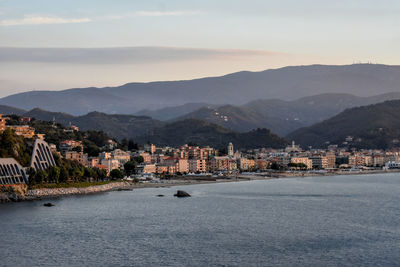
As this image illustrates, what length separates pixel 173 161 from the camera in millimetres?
129750

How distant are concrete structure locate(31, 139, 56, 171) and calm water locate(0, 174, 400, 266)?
14.7m

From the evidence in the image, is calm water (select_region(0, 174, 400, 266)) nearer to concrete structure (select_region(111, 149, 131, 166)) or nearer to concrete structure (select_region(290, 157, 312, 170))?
concrete structure (select_region(111, 149, 131, 166))

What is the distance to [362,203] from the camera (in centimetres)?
6372

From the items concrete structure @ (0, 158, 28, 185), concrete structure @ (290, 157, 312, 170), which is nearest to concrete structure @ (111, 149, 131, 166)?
concrete structure @ (0, 158, 28, 185)

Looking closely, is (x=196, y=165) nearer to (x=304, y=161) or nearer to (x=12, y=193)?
(x=304, y=161)

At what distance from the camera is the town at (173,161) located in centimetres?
8222

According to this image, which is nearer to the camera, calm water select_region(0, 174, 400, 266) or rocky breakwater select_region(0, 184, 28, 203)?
calm water select_region(0, 174, 400, 266)

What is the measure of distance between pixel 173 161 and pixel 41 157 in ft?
165

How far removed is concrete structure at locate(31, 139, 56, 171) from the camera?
78.9 meters

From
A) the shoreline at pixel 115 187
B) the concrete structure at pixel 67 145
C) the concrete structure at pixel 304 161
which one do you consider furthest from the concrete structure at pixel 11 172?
the concrete structure at pixel 304 161

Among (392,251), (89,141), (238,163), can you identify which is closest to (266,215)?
(392,251)

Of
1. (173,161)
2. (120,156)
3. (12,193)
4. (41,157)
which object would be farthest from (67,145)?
(12,193)

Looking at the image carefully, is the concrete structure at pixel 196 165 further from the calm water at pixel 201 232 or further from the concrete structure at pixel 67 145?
the calm water at pixel 201 232

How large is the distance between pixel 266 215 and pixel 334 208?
8.42m
